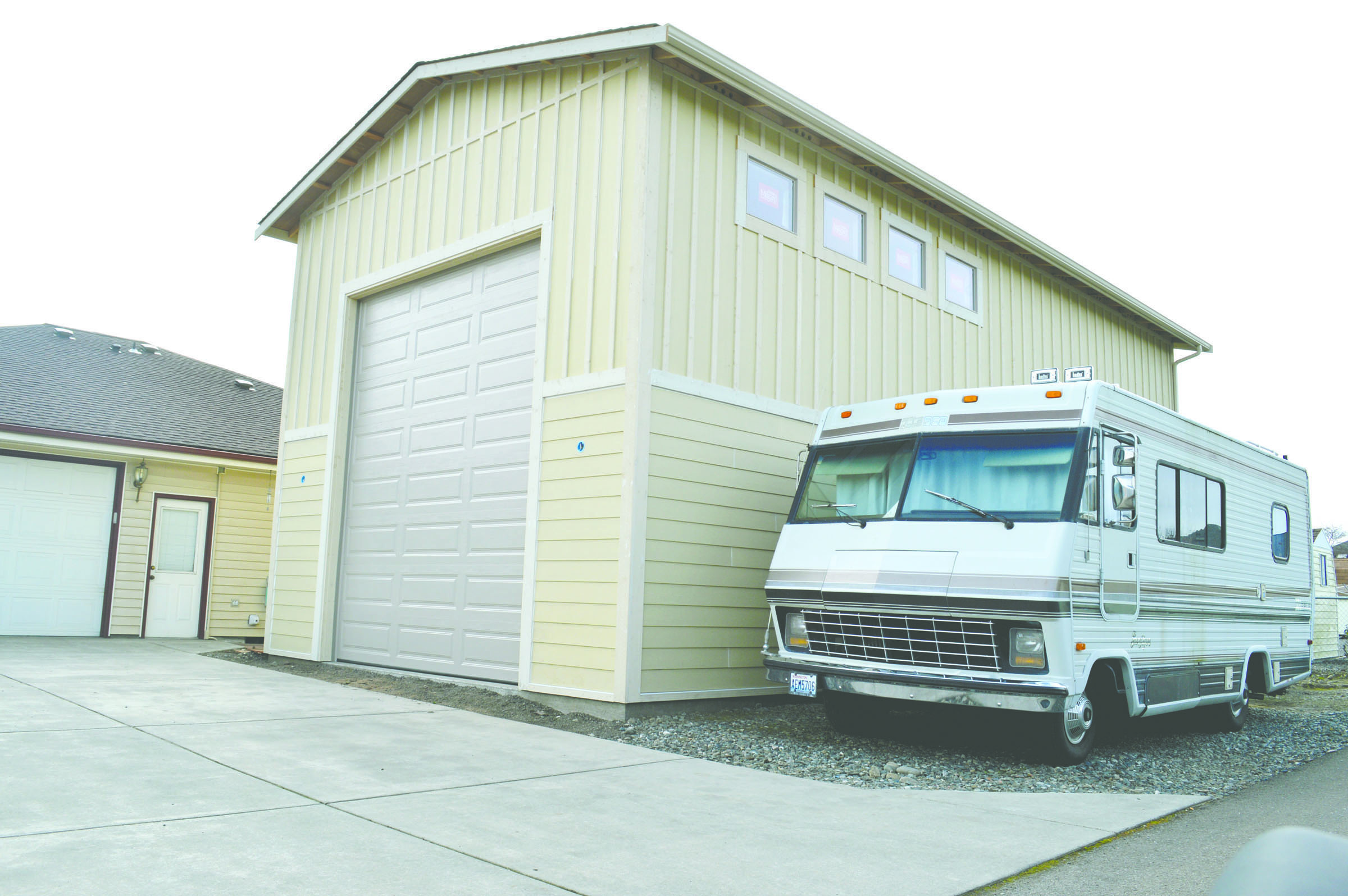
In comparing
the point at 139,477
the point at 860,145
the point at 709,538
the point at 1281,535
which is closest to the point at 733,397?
the point at 709,538

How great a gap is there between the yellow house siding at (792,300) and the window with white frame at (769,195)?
15cm

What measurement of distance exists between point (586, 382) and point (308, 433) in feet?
18.1

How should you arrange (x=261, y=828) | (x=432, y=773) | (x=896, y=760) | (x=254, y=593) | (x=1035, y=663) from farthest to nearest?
(x=254, y=593), (x=896, y=760), (x=1035, y=663), (x=432, y=773), (x=261, y=828)

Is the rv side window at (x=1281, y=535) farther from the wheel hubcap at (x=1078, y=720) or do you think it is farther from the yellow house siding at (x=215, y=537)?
the yellow house siding at (x=215, y=537)

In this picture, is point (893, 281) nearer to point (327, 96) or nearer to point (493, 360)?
point (493, 360)

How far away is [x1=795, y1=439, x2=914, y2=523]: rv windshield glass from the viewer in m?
7.42

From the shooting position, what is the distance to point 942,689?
653 cm

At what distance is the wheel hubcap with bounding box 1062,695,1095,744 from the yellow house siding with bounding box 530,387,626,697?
11.7 feet

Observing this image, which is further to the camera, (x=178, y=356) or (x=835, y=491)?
(x=178, y=356)

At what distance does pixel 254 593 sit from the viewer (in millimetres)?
16312

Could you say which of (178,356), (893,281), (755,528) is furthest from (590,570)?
(178,356)

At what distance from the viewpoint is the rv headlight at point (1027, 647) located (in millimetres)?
6348

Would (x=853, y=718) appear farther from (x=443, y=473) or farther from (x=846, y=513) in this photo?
(x=443, y=473)

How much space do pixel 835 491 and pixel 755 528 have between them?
1776 millimetres
